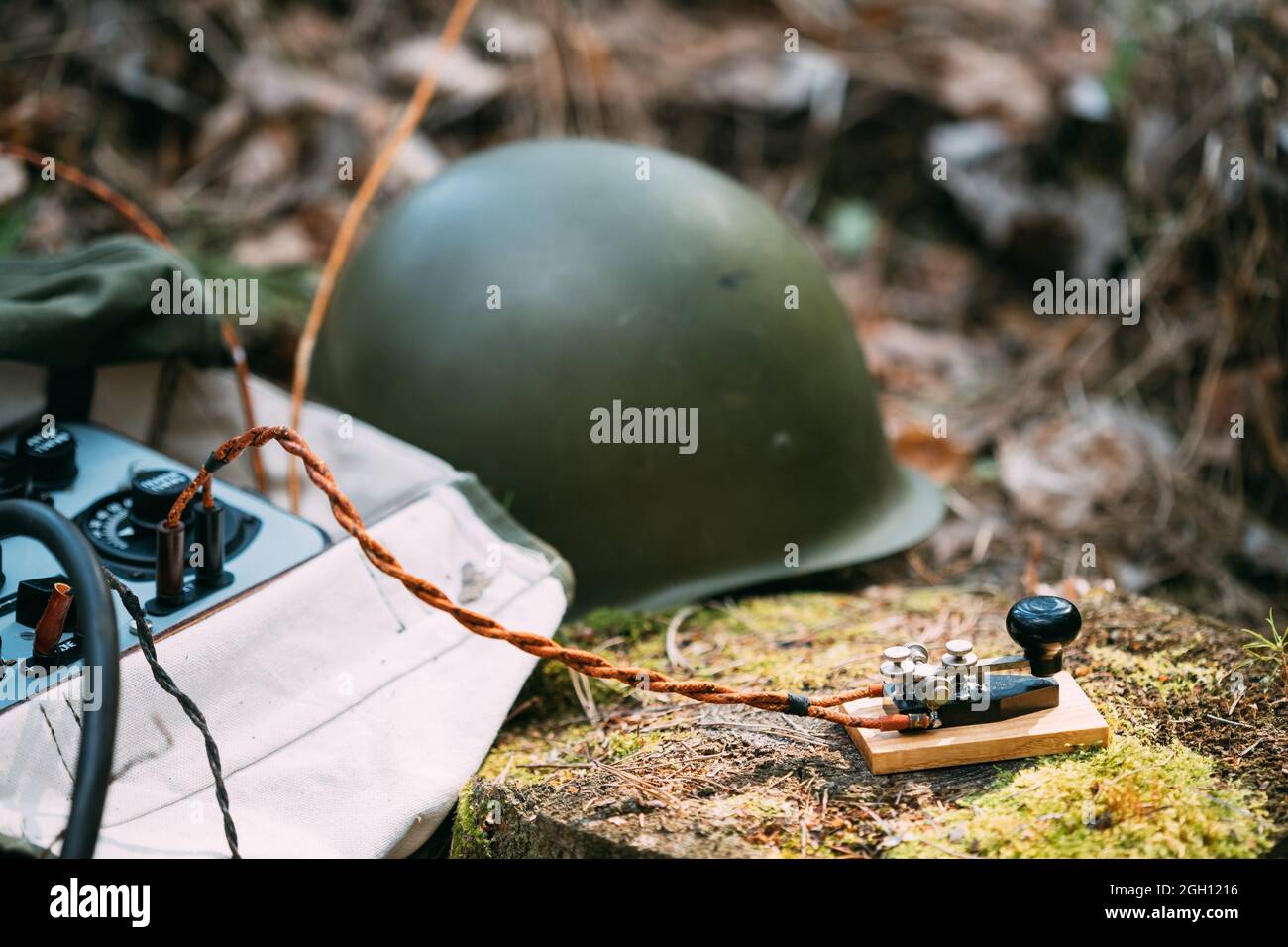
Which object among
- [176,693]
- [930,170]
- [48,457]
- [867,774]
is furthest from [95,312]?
[930,170]

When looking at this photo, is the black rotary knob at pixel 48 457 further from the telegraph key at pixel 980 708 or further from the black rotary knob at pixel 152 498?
the telegraph key at pixel 980 708

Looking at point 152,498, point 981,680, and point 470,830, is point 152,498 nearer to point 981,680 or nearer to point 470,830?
point 470,830

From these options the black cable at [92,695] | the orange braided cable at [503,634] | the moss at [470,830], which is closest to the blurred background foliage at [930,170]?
the orange braided cable at [503,634]

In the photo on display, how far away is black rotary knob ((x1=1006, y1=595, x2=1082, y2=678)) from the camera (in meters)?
1.08

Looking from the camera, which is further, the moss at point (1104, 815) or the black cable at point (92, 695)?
the moss at point (1104, 815)

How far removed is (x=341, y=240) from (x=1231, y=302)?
5.69 ft

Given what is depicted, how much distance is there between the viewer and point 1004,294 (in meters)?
3.09

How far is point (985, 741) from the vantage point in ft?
3.50

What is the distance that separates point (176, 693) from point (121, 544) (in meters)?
0.30

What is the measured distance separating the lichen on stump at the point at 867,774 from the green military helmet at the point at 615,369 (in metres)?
0.25

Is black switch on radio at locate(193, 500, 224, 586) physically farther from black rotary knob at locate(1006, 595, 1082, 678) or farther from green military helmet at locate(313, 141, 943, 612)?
black rotary knob at locate(1006, 595, 1082, 678)

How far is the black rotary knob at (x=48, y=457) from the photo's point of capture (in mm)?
1293
